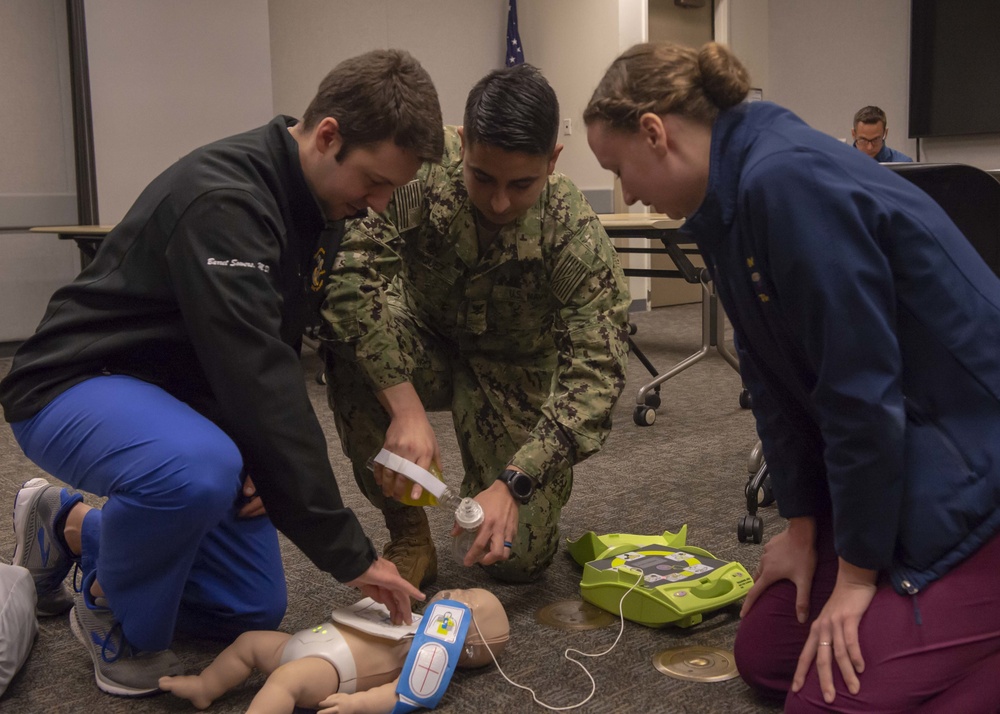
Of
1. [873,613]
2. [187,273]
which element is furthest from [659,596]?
[187,273]

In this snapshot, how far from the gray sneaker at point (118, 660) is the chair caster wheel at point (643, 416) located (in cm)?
213

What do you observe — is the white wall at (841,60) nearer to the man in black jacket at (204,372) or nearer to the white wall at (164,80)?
the white wall at (164,80)

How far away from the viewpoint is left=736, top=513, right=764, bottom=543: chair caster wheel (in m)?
2.05

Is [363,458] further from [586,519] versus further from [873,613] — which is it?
[873,613]

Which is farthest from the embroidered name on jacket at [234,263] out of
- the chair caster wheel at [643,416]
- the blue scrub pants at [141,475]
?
the chair caster wheel at [643,416]

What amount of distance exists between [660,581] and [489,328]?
649mm

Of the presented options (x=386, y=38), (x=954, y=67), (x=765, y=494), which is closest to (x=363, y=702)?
(x=765, y=494)

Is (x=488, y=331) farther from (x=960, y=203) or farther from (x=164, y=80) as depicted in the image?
(x=164, y=80)

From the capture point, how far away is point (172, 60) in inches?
198

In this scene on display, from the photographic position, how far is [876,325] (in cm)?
110

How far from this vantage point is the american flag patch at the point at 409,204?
189 centimetres

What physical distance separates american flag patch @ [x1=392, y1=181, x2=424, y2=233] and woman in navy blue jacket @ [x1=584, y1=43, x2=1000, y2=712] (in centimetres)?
70

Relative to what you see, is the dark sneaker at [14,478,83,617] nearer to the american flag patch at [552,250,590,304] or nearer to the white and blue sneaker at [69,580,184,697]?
the white and blue sneaker at [69,580,184,697]

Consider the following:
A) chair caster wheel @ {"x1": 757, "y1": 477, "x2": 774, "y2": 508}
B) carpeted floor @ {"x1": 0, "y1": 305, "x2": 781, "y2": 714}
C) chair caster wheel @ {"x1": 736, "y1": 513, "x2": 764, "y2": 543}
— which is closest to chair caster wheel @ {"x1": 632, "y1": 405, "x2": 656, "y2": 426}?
carpeted floor @ {"x1": 0, "y1": 305, "x2": 781, "y2": 714}
